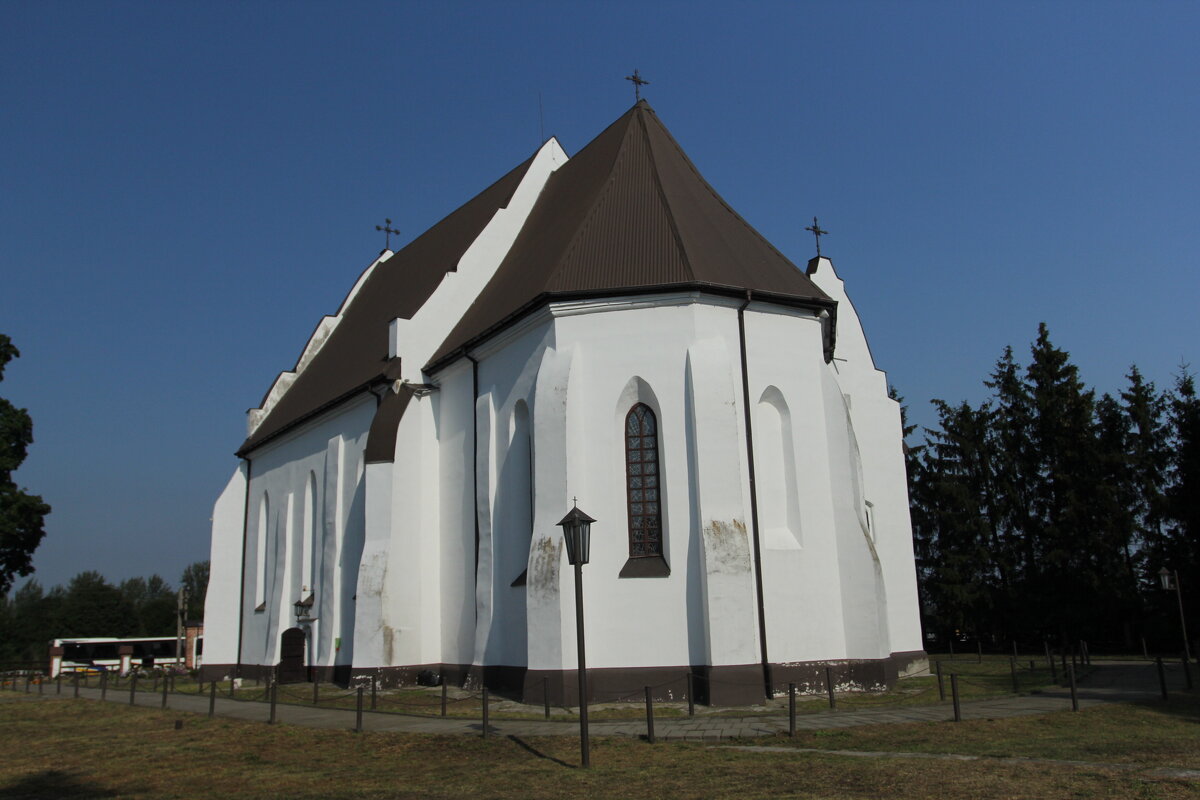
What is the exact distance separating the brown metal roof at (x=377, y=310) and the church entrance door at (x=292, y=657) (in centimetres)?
664

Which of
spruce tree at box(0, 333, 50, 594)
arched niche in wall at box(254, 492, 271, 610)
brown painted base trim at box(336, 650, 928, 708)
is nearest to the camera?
brown painted base trim at box(336, 650, 928, 708)

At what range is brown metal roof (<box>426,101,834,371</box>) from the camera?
19156mm

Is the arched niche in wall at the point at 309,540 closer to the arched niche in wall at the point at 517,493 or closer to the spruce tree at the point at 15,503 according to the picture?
the arched niche in wall at the point at 517,493

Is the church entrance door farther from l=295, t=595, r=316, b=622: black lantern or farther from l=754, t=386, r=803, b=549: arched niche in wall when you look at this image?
l=754, t=386, r=803, b=549: arched niche in wall

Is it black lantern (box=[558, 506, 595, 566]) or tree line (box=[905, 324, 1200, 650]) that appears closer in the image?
black lantern (box=[558, 506, 595, 566])

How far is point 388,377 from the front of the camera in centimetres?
2395

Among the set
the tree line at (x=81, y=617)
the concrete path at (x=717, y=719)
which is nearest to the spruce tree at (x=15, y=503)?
the concrete path at (x=717, y=719)

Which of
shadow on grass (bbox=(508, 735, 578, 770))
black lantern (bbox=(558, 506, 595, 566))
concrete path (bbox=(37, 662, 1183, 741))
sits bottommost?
shadow on grass (bbox=(508, 735, 578, 770))

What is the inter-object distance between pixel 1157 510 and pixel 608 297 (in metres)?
31.2

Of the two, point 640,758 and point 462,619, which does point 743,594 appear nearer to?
point 640,758

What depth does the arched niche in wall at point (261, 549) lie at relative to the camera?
106 ft

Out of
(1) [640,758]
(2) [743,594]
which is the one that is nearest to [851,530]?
(2) [743,594]

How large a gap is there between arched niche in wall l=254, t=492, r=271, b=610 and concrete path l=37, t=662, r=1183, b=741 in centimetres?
1252

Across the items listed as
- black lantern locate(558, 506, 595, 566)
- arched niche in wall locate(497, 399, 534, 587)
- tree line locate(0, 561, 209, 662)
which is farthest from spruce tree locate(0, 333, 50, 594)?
tree line locate(0, 561, 209, 662)
